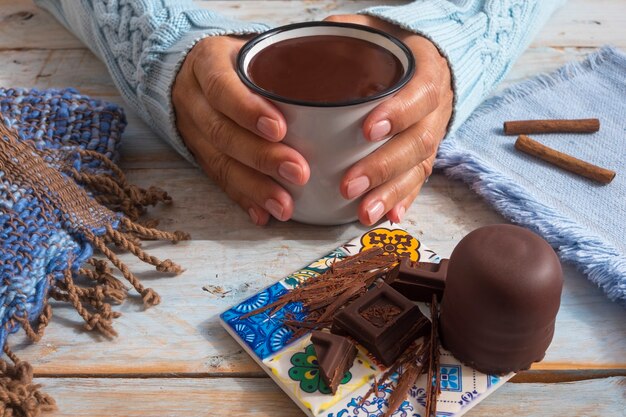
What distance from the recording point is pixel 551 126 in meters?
1.01

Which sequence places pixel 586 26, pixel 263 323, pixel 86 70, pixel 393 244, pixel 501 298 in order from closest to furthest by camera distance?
pixel 501 298 → pixel 263 323 → pixel 393 244 → pixel 86 70 → pixel 586 26

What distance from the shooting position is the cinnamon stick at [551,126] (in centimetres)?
101

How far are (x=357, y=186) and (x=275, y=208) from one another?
11cm

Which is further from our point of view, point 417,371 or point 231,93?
point 231,93

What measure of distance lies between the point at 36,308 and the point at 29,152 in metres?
0.21

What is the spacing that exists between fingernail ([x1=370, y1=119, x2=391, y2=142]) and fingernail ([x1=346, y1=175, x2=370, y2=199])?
0.05 metres

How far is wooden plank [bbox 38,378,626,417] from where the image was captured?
66cm

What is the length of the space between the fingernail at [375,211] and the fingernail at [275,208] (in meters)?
0.11

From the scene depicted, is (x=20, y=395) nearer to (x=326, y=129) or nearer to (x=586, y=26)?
(x=326, y=129)

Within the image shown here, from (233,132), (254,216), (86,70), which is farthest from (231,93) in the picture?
(86,70)

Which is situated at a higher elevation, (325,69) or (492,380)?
(325,69)

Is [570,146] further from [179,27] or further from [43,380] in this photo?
[43,380]

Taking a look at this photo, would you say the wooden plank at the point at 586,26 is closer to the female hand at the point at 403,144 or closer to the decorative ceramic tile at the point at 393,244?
the female hand at the point at 403,144

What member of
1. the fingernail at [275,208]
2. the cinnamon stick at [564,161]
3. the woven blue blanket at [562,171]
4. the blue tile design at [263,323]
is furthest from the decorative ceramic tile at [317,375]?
the cinnamon stick at [564,161]
